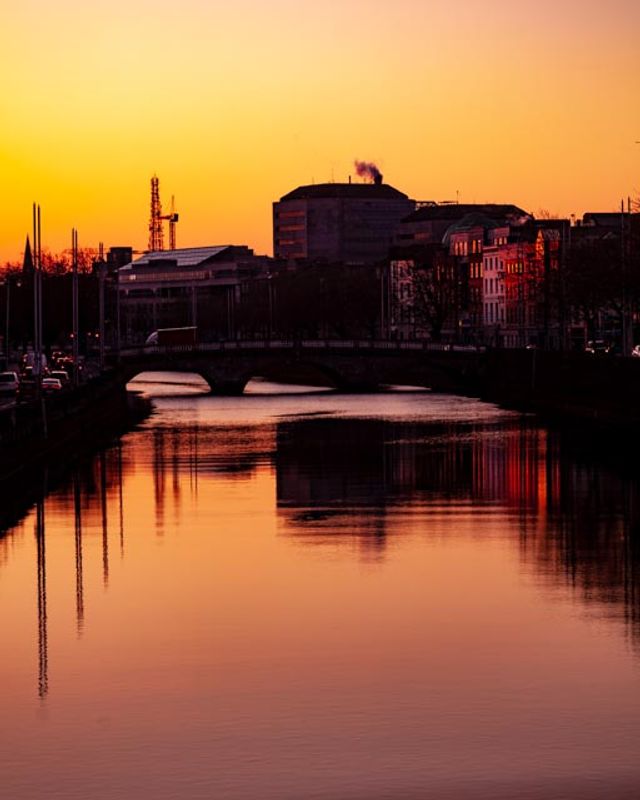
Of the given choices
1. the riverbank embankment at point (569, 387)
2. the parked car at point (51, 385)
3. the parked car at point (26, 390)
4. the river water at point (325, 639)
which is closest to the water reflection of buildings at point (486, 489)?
the river water at point (325, 639)

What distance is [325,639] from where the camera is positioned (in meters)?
38.2

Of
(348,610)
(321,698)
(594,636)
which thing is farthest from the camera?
(348,610)

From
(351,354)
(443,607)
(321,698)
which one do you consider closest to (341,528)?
(443,607)

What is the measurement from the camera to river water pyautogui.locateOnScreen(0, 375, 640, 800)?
28.3 m

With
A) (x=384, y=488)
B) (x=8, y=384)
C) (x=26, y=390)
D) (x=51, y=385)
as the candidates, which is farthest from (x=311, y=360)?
(x=384, y=488)

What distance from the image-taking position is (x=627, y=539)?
2135 inches

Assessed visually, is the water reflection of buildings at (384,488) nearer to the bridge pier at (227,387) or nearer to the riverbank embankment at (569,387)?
the riverbank embankment at (569,387)

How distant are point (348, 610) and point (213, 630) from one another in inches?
131

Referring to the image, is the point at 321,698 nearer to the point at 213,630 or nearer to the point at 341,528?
the point at 213,630

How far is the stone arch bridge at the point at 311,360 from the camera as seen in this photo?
6575 inches

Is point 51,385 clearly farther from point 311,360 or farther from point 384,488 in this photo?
point 384,488

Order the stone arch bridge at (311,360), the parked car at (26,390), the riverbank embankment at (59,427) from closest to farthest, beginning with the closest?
the riverbank embankment at (59,427)
the parked car at (26,390)
the stone arch bridge at (311,360)

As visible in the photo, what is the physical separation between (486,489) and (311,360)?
99403 mm

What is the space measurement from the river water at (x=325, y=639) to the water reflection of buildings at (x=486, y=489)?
19 centimetres
